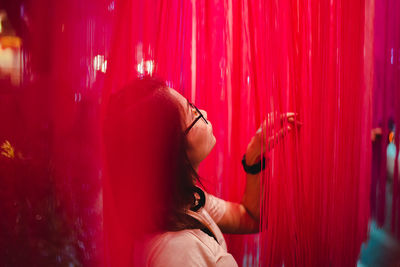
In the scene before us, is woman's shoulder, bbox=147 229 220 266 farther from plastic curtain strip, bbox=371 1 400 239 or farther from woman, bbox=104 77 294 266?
plastic curtain strip, bbox=371 1 400 239

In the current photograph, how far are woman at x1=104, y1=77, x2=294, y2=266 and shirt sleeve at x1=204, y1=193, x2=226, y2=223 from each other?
0.08 metres

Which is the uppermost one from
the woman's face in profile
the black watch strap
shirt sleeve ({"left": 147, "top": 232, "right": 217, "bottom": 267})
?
the woman's face in profile

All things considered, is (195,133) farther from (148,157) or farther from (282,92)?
(282,92)

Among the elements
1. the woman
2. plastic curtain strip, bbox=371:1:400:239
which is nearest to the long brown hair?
the woman

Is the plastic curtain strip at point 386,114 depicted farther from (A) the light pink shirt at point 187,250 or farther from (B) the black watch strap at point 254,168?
(A) the light pink shirt at point 187,250

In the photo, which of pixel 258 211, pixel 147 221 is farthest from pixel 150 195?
pixel 258 211

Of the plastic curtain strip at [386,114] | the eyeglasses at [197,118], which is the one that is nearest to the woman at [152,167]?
the eyeglasses at [197,118]

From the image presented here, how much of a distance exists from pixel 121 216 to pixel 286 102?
461mm

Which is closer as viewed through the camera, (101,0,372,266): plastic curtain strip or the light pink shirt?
the light pink shirt

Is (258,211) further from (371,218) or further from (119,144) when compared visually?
Answer: (119,144)

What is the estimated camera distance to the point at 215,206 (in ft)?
2.24

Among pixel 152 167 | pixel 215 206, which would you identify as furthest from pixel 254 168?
pixel 152 167

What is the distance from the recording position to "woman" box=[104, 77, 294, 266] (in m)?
0.56

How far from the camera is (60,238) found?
594 mm
